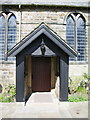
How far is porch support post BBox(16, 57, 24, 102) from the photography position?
7.20m

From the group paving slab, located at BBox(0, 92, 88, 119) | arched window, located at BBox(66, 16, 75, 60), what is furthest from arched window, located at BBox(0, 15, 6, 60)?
arched window, located at BBox(66, 16, 75, 60)

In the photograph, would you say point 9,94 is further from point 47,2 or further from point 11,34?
point 47,2

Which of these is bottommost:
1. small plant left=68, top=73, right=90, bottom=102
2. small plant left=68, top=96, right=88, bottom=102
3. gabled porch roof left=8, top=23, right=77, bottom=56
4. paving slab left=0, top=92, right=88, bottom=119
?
paving slab left=0, top=92, right=88, bottom=119

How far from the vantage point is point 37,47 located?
7.46 m

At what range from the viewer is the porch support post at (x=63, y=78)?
7.34m

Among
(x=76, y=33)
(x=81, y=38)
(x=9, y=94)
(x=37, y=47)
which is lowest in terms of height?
(x=9, y=94)

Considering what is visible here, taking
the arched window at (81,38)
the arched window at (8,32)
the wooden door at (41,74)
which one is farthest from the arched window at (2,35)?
the arched window at (81,38)

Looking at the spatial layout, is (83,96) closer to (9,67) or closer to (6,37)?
(9,67)

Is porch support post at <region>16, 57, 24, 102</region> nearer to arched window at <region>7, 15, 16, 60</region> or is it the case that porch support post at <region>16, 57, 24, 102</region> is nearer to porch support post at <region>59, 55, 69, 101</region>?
porch support post at <region>59, 55, 69, 101</region>

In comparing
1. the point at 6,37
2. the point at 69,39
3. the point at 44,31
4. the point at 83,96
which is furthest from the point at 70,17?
the point at 83,96

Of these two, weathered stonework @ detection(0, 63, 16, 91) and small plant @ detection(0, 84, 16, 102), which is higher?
weathered stonework @ detection(0, 63, 16, 91)

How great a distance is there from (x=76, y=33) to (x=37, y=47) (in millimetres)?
4777

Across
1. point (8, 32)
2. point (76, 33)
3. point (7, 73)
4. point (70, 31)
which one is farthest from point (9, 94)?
point (76, 33)

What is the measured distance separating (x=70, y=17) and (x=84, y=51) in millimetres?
3197
